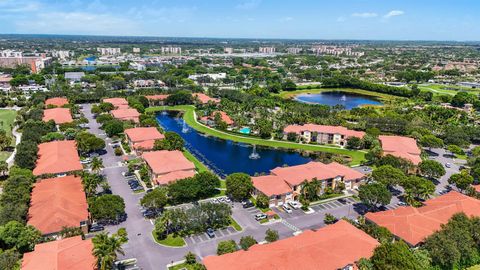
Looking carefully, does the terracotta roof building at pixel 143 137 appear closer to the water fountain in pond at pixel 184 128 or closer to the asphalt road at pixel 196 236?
the water fountain in pond at pixel 184 128

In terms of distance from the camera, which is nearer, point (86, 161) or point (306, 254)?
point (306, 254)

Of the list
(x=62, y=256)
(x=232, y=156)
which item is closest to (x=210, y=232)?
(x=62, y=256)

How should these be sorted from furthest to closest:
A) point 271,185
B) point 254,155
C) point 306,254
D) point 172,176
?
point 254,155 < point 172,176 < point 271,185 < point 306,254

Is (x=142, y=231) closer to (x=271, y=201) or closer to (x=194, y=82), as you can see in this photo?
(x=271, y=201)

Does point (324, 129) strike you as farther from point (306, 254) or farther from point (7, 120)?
point (7, 120)

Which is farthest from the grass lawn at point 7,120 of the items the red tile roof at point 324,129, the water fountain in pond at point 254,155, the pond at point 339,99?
the pond at point 339,99

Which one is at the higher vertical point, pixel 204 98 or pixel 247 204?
pixel 204 98
